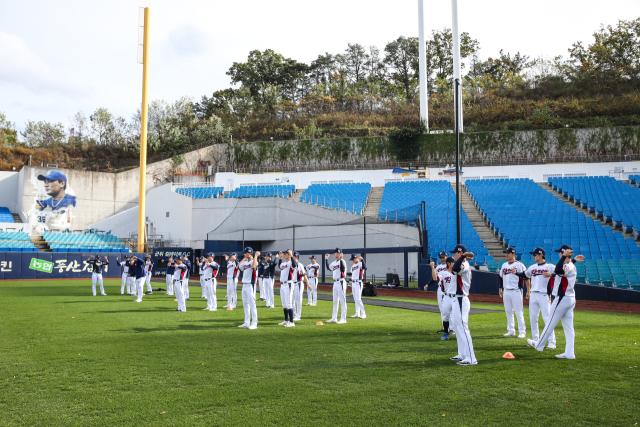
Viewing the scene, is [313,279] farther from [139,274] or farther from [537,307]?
[537,307]

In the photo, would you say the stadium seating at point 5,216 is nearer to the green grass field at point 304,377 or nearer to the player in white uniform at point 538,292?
the green grass field at point 304,377

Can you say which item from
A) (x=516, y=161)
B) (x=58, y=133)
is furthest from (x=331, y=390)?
(x=58, y=133)

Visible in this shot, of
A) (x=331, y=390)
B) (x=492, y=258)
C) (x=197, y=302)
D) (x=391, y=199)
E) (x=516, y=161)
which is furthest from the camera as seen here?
(x=516, y=161)

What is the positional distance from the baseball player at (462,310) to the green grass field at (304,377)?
0.32m

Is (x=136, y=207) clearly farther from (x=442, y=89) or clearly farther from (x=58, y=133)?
(x=442, y=89)

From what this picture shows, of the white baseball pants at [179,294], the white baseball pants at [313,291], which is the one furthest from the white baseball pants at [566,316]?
the white baseball pants at [179,294]

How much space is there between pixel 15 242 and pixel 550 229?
3857 centimetres

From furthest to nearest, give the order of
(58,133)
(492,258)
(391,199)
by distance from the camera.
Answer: (58,133), (391,199), (492,258)

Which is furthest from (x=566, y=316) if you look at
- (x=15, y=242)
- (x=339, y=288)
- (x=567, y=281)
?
(x=15, y=242)

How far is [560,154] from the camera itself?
150 ft

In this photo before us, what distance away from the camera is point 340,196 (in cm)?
3953

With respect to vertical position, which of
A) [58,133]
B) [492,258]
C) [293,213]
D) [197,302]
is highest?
[58,133]

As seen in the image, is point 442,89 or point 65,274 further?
point 442,89

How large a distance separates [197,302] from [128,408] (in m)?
14.0
